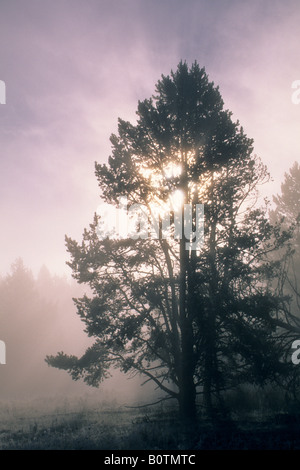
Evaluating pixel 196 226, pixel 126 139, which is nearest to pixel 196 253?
pixel 196 226

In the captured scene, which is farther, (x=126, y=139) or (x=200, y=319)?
(x=126, y=139)

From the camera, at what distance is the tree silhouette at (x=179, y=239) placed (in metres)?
10.1

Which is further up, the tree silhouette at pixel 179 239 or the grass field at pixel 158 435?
the tree silhouette at pixel 179 239

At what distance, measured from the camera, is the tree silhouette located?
33.1 ft

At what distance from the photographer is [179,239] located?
10.8m

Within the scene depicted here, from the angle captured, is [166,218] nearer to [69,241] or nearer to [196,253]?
[196,253]
